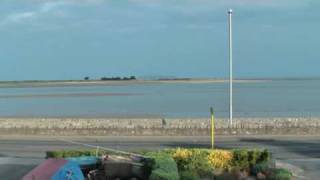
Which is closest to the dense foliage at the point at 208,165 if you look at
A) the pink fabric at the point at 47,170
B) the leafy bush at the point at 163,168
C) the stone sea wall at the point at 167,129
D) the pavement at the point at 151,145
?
the leafy bush at the point at 163,168

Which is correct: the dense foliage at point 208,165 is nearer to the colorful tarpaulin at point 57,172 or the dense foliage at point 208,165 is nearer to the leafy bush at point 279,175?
the leafy bush at point 279,175

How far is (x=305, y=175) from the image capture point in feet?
65.0

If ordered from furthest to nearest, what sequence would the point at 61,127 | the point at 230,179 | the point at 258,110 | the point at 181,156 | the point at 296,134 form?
the point at 258,110, the point at 61,127, the point at 296,134, the point at 181,156, the point at 230,179

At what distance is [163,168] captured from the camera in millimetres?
17562

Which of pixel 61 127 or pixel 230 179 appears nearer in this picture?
pixel 230 179

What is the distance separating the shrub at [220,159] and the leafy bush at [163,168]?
1.10 m

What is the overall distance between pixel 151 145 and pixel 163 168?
39.9ft

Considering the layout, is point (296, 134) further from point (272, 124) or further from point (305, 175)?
point (305, 175)

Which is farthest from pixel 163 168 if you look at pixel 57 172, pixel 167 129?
pixel 167 129

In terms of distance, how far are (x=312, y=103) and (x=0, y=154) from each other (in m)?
55.7

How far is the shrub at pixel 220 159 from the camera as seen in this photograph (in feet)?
63.7

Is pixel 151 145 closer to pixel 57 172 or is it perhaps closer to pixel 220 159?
pixel 220 159

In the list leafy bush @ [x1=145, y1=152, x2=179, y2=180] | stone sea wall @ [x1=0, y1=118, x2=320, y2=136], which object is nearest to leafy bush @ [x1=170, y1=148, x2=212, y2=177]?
leafy bush @ [x1=145, y1=152, x2=179, y2=180]

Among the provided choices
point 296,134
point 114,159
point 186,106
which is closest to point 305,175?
point 114,159
